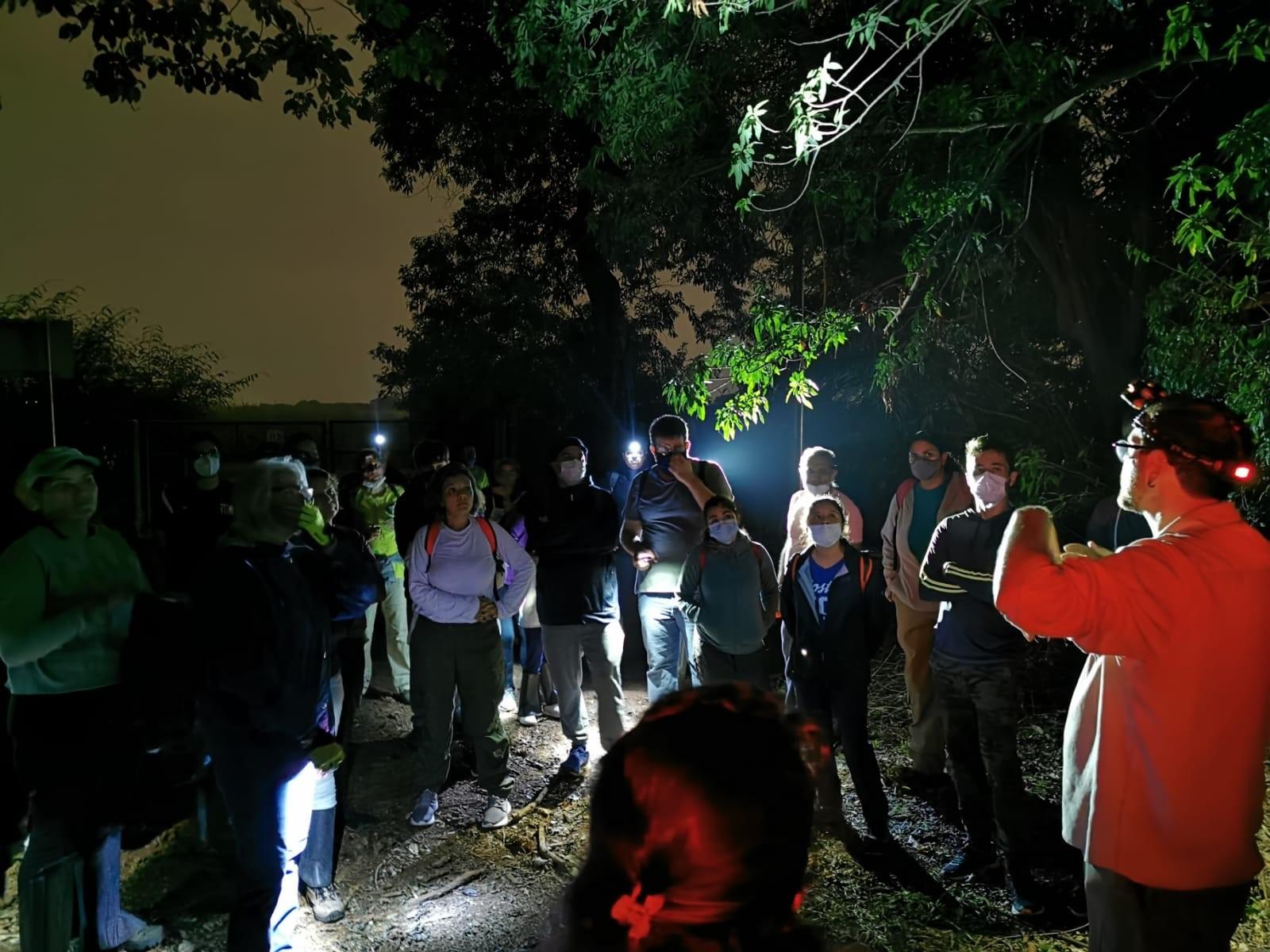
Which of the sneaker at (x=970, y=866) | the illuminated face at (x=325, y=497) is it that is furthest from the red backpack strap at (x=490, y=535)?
the sneaker at (x=970, y=866)

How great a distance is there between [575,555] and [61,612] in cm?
294

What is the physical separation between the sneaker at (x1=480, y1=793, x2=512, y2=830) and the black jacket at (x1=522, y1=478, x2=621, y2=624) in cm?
114

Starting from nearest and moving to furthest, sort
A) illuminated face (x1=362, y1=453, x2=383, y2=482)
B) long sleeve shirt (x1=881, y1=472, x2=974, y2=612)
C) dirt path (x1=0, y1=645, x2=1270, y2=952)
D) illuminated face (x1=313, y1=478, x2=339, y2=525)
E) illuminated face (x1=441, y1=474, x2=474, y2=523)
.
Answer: dirt path (x1=0, y1=645, x2=1270, y2=952) < illuminated face (x1=441, y1=474, x2=474, y2=523) < illuminated face (x1=313, y1=478, x2=339, y2=525) < long sleeve shirt (x1=881, y1=472, x2=974, y2=612) < illuminated face (x1=362, y1=453, x2=383, y2=482)

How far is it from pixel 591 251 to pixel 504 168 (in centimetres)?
217

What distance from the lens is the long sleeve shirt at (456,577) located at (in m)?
4.83

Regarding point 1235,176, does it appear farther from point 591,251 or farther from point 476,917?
point 591,251

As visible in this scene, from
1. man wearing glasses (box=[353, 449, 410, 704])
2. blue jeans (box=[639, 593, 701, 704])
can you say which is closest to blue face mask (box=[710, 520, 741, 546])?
blue jeans (box=[639, 593, 701, 704])

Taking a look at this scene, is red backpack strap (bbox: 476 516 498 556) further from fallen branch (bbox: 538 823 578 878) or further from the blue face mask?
fallen branch (bbox: 538 823 578 878)

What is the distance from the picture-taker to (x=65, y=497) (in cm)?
333

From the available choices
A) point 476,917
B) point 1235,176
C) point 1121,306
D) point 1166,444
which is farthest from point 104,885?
point 1121,306

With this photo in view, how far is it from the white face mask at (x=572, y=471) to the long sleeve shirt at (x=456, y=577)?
84 centimetres

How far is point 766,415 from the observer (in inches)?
463

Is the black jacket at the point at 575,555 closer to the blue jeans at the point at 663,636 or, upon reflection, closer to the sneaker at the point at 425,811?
the blue jeans at the point at 663,636

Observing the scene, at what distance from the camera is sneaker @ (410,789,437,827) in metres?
4.85
